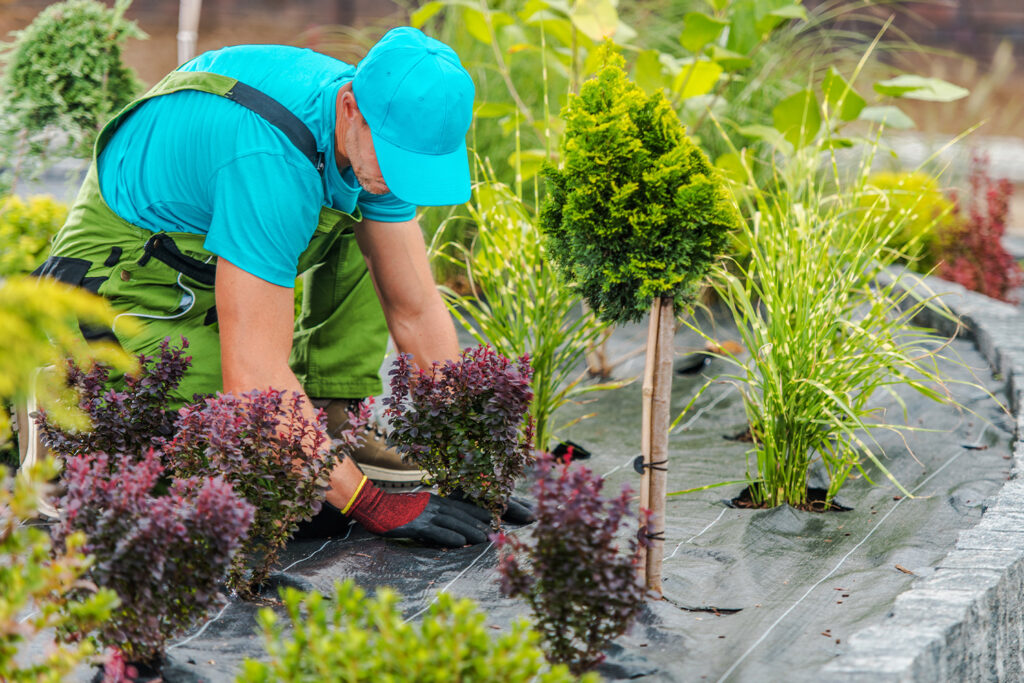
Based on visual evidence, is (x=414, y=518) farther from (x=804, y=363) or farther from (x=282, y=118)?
(x=804, y=363)

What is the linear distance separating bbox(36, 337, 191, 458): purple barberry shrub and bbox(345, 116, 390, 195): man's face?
573mm

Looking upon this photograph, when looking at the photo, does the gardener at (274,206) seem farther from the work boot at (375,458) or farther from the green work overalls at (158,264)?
the work boot at (375,458)

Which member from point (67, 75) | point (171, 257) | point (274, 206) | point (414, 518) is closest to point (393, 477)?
point (414, 518)

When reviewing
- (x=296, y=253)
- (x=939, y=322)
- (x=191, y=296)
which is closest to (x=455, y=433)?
(x=296, y=253)

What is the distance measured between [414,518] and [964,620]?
119cm

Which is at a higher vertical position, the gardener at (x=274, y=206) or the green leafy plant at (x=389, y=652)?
the gardener at (x=274, y=206)

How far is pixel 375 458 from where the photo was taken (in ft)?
9.33

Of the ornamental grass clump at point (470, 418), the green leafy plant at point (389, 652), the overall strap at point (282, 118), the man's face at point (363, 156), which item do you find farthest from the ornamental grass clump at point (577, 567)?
the overall strap at point (282, 118)

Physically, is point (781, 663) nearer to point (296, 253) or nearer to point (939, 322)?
point (296, 253)

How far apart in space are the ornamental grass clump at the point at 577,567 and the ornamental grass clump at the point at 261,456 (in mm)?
545

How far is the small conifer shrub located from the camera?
6.20ft

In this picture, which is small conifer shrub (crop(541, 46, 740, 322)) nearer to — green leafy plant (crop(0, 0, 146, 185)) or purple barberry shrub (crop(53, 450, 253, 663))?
purple barberry shrub (crop(53, 450, 253, 663))

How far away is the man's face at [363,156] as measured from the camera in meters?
2.10

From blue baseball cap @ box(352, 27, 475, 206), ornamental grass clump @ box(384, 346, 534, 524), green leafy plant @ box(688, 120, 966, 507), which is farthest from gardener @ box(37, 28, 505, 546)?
green leafy plant @ box(688, 120, 966, 507)
